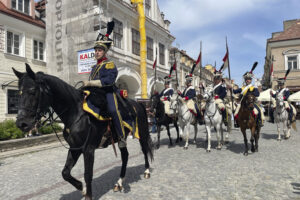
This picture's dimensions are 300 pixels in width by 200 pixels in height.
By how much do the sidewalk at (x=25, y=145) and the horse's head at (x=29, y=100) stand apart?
6.58 m

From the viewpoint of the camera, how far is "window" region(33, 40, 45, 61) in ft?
54.9

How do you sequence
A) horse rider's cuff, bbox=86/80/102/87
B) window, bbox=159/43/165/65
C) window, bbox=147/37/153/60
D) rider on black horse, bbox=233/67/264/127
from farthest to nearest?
1. window, bbox=159/43/165/65
2. window, bbox=147/37/153/60
3. rider on black horse, bbox=233/67/264/127
4. horse rider's cuff, bbox=86/80/102/87

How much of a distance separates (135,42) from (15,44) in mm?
9715

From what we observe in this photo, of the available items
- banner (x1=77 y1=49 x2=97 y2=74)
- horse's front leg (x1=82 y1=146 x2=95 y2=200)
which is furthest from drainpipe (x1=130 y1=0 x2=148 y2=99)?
horse's front leg (x1=82 y1=146 x2=95 y2=200)

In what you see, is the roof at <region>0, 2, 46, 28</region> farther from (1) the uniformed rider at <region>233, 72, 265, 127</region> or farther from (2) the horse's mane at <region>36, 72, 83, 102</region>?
(1) the uniformed rider at <region>233, 72, 265, 127</region>

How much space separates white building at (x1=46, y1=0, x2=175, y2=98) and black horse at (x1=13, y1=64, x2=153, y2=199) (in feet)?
39.2

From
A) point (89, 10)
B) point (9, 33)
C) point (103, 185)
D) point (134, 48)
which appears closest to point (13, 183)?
point (103, 185)

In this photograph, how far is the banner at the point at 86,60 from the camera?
14.6 metres

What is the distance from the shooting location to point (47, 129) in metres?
11.8

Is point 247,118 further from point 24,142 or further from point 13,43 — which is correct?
point 13,43

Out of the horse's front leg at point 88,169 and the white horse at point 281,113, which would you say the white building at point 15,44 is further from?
the white horse at point 281,113

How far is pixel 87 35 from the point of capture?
16.2 m

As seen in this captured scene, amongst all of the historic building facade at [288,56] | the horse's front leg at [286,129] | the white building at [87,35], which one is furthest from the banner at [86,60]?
the historic building facade at [288,56]

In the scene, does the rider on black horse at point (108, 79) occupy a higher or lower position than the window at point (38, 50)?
lower
